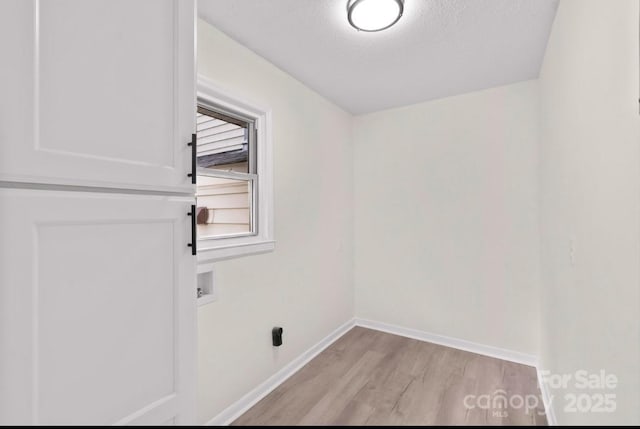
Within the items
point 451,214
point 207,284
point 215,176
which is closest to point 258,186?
point 207,284

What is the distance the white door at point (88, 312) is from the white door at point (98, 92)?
0.21ft

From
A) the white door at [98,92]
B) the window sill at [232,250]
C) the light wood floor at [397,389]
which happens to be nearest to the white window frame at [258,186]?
the window sill at [232,250]

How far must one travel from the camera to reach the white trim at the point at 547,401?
0.82 feet

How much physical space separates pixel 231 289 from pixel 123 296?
0.91 meters

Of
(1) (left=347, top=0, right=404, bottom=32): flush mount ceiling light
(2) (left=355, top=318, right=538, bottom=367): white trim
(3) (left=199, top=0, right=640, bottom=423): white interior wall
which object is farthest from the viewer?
(1) (left=347, top=0, right=404, bottom=32): flush mount ceiling light

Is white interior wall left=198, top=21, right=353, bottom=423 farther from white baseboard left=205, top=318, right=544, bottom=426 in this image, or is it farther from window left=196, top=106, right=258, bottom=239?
white baseboard left=205, top=318, right=544, bottom=426

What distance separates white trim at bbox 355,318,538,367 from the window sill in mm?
902

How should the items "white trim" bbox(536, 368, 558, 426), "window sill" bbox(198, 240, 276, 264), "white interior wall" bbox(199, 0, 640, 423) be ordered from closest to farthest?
"white trim" bbox(536, 368, 558, 426), "white interior wall" bbox(199, 0, 640, 423), "window sill" bbox(198, 240, 276, 264)

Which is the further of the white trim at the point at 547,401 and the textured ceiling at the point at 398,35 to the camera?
the textured ceiling at the point at 398,35

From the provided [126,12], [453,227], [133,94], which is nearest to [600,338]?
[453,227]

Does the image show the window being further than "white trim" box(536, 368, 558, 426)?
Yes

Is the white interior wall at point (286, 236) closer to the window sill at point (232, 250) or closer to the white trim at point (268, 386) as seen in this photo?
the window sill at point (232, 250)

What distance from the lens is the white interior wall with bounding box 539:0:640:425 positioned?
1.73ft

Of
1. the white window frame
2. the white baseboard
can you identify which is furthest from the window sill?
the white baseboard
